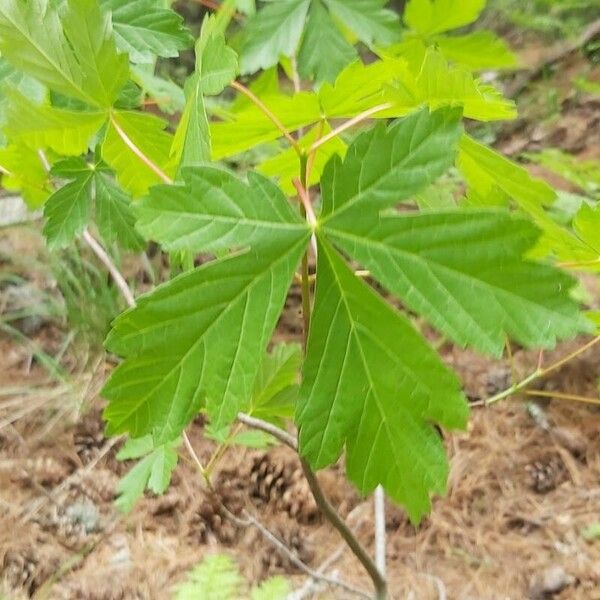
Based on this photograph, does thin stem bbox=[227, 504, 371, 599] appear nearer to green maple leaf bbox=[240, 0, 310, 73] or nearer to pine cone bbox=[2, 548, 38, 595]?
pine cone bbox=[2, 548, 38, 595]

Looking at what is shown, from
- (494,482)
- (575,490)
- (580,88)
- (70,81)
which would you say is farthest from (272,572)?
(580,88)

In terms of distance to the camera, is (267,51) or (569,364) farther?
(569,364)

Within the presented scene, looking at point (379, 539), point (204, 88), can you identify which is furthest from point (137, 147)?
point (379, 539)

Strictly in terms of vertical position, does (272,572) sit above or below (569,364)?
below

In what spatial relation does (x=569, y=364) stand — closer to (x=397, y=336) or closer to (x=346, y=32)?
(x=346, y=32)

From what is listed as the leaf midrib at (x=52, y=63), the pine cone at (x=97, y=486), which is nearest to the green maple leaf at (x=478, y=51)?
the leaf midrib at (x=52, y=63)

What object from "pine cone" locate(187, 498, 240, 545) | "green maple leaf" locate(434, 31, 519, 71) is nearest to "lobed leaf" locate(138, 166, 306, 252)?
"green maple leaf" locate(434, 31, 519, 71)
